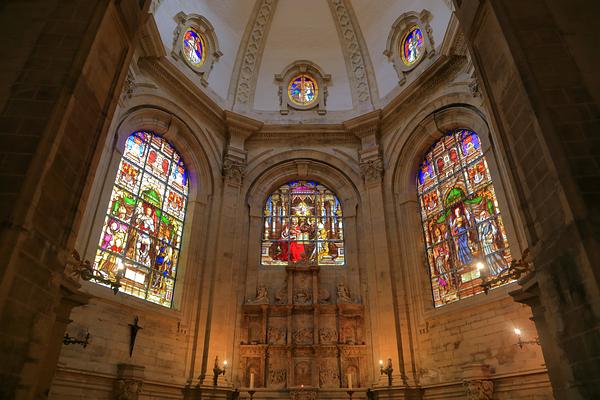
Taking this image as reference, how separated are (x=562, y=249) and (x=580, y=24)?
3737 mm

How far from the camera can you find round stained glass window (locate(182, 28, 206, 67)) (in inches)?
602

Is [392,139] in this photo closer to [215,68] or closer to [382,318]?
[382,318]

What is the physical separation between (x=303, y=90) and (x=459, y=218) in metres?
8.60

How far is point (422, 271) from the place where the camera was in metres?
12.9

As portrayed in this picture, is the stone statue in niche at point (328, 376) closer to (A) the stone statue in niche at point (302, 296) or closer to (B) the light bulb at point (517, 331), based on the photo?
(A) the stone statue in niche at point (302, 296)

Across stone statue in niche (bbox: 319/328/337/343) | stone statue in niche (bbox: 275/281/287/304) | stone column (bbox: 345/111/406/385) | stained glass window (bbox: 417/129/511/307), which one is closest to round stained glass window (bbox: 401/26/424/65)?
stone column (bbox: 345/111/406/385)

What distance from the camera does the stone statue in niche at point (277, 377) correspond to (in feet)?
41.1

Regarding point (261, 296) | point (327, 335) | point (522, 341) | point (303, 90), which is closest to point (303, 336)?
point (327, 335)

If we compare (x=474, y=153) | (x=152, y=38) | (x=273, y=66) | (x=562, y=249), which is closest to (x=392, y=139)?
(x=474, y=153)

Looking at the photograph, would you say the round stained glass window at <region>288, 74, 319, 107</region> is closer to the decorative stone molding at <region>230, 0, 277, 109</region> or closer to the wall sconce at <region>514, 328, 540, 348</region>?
the decorative stone molding at <region>230, 0, 277, 109</region>

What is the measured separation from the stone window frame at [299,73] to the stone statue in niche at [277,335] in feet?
27.4

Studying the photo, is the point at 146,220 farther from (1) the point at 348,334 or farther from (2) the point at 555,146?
(2) the point at 555,146

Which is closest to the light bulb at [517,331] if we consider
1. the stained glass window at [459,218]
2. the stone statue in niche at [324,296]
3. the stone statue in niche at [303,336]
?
the stained glass window at [459,218]

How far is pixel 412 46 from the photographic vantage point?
1552cm
